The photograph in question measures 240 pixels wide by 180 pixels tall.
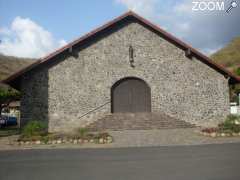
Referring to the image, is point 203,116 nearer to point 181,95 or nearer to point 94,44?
point 181,95

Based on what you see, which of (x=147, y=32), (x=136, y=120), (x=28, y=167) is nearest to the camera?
(x=28, y=167)

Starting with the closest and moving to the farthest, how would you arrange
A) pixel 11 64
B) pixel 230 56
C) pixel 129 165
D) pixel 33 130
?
pixel 129 165, pixel 33 130, pixel 11 64, pixel 230 56

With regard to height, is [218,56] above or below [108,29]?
above

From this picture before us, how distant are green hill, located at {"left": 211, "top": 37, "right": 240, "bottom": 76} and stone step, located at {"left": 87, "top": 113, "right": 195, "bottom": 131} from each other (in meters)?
49.8

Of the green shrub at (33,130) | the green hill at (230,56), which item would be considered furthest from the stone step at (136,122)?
the green hill at (230,56)

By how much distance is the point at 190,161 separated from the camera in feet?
23.7

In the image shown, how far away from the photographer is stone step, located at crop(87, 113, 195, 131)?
1658 centimetres

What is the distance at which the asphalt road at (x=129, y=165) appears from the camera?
5871 millimetres

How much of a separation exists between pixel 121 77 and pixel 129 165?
36.5ft

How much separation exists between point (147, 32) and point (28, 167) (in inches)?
532

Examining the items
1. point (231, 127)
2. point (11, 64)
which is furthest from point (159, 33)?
point (11, 64)

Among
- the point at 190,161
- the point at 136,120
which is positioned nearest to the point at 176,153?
the point at 190,161

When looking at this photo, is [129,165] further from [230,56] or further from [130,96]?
[230,56]

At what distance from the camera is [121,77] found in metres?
17.7
